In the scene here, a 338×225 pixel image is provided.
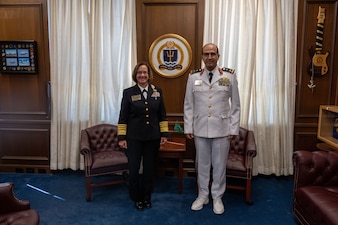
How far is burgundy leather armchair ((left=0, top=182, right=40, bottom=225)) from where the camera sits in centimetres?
202

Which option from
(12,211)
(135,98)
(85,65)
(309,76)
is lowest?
(12,211)

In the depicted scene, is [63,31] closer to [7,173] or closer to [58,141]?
[58,141]

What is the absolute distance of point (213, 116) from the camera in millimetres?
2879

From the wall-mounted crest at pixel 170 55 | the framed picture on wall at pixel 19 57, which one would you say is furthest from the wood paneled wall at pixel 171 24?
the framed picture on wall at pixel 19 57

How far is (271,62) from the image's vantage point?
3.70m

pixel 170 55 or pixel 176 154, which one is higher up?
pixel 170 55

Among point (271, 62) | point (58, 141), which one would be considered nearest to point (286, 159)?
point (271, 62)

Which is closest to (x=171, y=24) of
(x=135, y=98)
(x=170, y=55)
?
(x=170, y=55)

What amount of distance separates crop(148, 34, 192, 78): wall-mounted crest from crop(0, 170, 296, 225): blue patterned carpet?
1441 millimetres

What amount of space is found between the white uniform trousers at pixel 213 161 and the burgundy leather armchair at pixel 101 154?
0.89 m

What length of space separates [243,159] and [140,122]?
1.34 metres

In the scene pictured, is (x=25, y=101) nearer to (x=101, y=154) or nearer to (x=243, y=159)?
(x=101, y=154)

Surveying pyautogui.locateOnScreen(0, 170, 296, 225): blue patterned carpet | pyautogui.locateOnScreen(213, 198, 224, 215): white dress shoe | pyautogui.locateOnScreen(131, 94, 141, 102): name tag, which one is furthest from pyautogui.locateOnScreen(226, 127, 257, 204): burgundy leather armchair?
pyautogui.locateOnScreen(131, 94, 141, 102): name tag

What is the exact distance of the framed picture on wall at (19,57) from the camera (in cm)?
385
